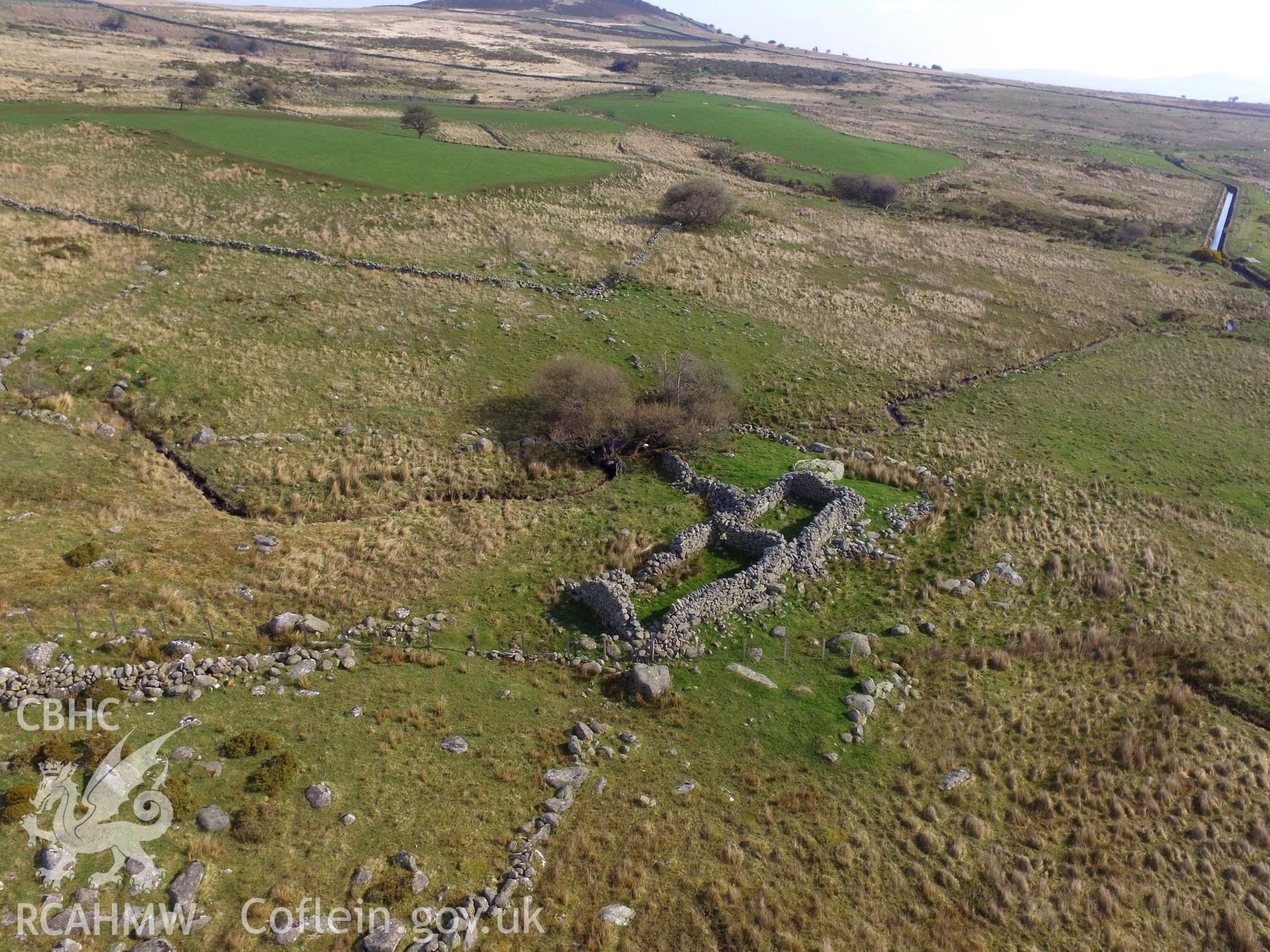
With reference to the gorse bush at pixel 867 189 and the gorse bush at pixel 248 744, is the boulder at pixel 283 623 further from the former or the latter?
the gorse bush at pixel 867 189

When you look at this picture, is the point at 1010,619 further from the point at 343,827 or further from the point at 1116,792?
the point at 343,827

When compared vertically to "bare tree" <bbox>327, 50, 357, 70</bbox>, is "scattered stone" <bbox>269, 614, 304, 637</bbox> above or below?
below

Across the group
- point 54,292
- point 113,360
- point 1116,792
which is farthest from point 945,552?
point 54,292

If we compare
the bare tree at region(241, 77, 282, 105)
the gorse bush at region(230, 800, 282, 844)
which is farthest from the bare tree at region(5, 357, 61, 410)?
the bare tree at region(241, 77, 282, 105)

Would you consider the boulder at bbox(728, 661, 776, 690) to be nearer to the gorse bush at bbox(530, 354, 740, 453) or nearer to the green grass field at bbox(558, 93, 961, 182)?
the gorse bush at bbox(530, 354, 740, 453)

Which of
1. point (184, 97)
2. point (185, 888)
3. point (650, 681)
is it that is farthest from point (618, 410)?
point (184, 97)

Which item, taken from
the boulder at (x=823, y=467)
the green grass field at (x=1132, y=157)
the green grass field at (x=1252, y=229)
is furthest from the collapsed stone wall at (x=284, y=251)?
the green grass field at (x=1132, y=157)
